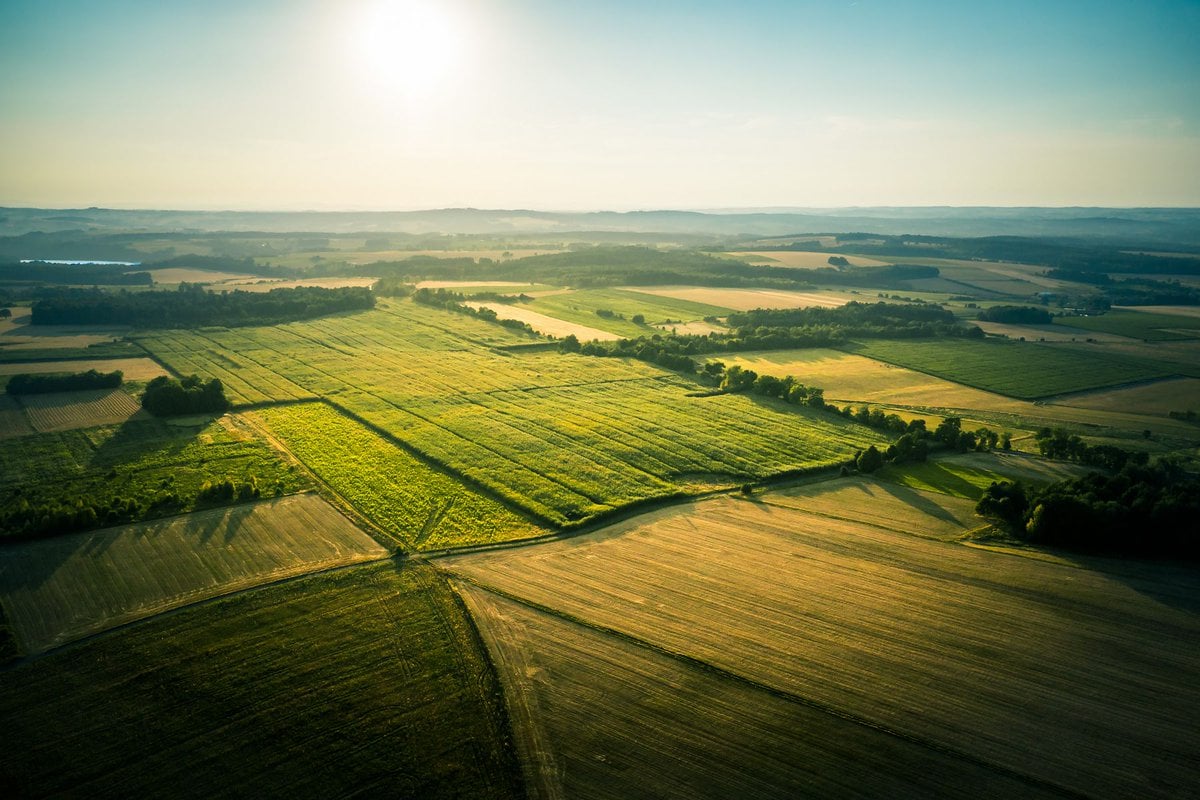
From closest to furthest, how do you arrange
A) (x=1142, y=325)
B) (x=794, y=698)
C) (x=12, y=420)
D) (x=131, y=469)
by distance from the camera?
(x=794, y=698)
(x=131, y=469)
(x=12, y=420)
(x=1142, y=325)

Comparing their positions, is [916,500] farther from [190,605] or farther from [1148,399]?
[1148,399]

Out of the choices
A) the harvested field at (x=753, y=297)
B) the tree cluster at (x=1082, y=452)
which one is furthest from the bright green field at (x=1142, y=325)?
the tree cluster at (x=1082, y=452)

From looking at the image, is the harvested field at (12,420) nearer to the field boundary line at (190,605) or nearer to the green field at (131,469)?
the green field at (131,469)

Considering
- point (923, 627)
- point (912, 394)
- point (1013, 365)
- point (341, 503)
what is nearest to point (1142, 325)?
point (1013, 365)

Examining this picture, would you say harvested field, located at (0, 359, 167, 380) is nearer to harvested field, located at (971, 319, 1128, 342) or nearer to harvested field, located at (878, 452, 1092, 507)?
harvested field, located at (878, 452, 1092, 507)

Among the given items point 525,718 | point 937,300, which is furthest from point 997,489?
point 937,300

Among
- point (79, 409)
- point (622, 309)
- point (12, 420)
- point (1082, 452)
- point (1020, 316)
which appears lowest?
point (1082, 452)
